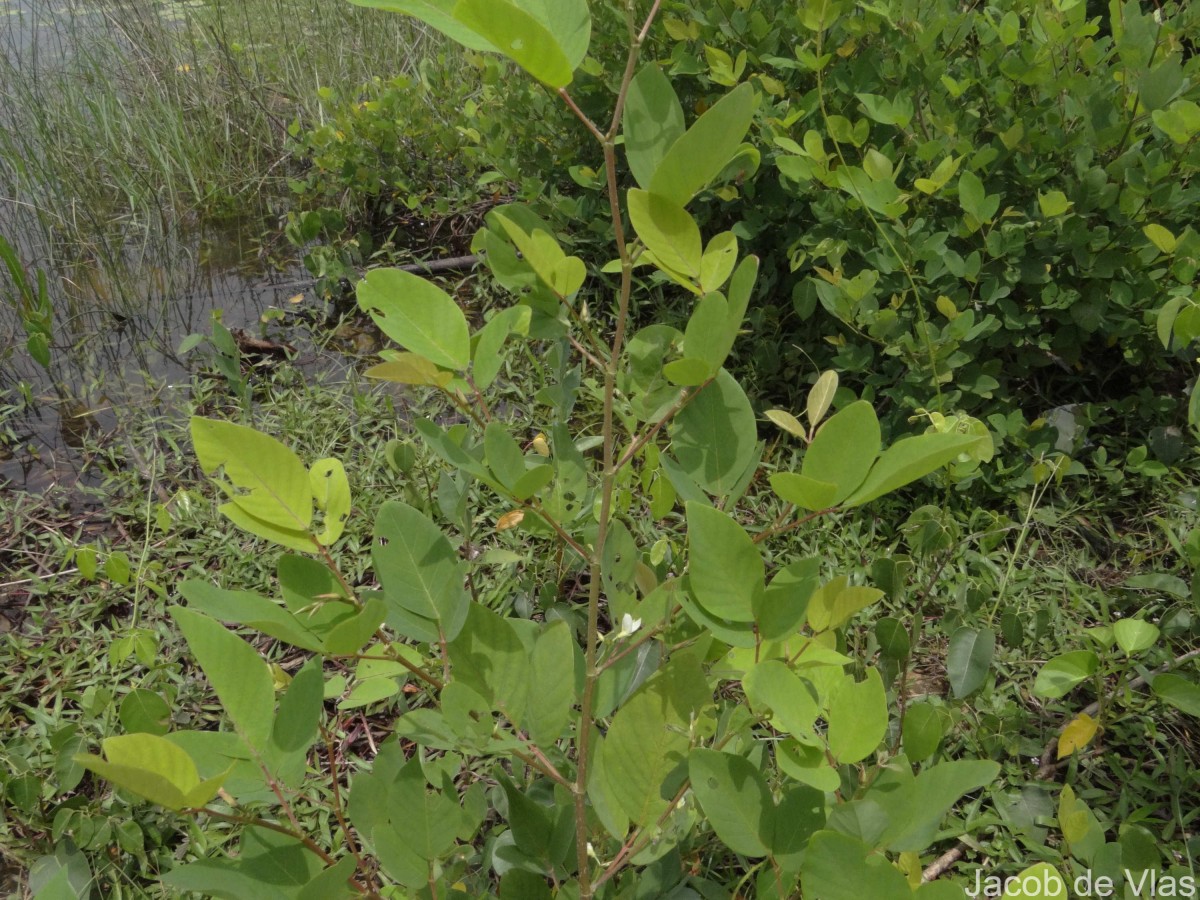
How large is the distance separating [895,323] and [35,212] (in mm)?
3472

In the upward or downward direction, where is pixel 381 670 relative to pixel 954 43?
downward

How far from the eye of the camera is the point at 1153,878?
85 cm

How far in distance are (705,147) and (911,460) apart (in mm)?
241

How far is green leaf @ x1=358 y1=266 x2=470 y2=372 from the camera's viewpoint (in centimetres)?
64

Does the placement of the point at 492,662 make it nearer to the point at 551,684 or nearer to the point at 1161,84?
the point at 551,684

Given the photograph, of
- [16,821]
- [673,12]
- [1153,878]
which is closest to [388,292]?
[1153,878]

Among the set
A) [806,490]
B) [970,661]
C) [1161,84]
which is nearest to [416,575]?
[806,490]

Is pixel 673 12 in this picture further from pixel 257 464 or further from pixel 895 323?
pixel 257 464

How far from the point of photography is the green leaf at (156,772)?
0.47 metres

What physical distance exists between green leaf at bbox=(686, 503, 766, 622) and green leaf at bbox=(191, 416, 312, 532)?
278 millimetres

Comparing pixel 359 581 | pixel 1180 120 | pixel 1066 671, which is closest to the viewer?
pixel 1066 671

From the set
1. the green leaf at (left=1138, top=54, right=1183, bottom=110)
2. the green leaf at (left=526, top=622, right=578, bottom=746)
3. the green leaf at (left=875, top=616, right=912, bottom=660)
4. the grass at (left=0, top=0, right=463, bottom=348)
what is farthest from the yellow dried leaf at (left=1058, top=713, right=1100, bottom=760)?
the grass at (left=0, top=0, right=463, bottom=348)

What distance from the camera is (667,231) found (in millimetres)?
558

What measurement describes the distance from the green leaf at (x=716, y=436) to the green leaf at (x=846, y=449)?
0.22 ft
